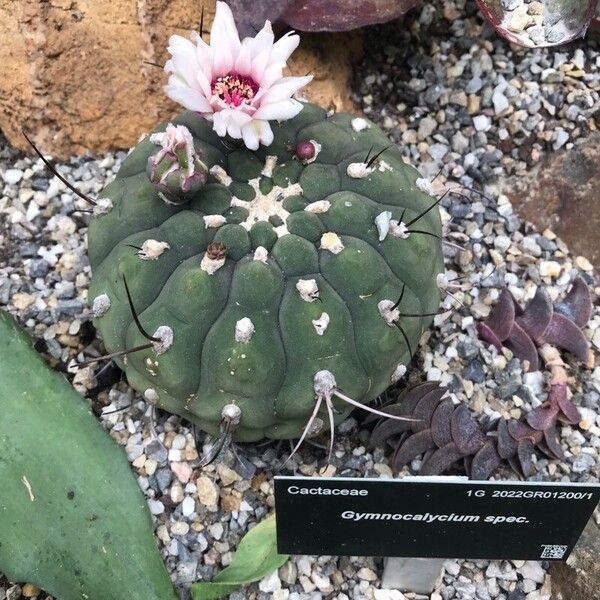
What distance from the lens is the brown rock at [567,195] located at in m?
1.55

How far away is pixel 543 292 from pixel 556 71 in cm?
55

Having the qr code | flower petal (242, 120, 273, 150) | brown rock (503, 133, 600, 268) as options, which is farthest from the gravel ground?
flower petal (242, 120, 273, 150)

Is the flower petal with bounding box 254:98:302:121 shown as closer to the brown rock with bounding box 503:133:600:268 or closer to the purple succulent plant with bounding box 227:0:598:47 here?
the purple succulent plant with bounding box 227:0:598:47

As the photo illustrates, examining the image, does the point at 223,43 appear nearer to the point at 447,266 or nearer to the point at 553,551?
the point at 447,266

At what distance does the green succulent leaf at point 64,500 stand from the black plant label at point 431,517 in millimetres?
234

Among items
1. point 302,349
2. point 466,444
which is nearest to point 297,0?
point 302,349

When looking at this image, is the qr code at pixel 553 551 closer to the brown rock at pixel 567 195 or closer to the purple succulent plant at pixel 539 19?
the brown rock at pixel 567 195

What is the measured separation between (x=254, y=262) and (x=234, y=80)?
0.26m

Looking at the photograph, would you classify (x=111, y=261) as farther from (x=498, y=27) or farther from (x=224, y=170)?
(x=498, y=27)

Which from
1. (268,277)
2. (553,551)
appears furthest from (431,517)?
(268,277)

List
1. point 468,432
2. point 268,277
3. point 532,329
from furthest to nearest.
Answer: point 532,329
point 468,432
point 268,277

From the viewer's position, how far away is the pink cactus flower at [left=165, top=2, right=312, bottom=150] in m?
0.99

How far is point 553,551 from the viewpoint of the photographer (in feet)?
3.55

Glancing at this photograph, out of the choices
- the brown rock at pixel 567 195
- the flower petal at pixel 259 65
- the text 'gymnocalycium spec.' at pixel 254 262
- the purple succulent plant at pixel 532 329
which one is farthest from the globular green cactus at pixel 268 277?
the brown rock at pixel 567 195
